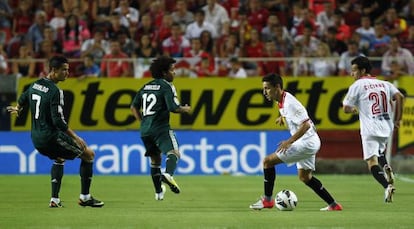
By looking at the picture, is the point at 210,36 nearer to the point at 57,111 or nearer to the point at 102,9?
the point at 102,9

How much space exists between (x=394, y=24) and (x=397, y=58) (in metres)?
2.34

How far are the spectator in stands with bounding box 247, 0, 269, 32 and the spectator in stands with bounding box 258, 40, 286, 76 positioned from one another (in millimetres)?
1449

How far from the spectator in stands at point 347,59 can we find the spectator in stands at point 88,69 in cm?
536

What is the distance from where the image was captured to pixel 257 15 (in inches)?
1009

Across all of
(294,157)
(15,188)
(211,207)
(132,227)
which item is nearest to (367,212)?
(294,157)

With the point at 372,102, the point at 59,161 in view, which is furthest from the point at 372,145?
the point at 59,161

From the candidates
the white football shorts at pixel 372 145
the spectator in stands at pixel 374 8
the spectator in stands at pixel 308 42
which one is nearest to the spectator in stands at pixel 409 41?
the spectator in stands at pixel 374 8

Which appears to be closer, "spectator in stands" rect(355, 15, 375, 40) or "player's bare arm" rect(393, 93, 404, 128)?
"player's bare arm" rect(393, 93, 404, 128)

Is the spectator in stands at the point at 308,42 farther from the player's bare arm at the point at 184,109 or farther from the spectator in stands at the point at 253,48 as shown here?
the player's bare arm at the point at 184,109

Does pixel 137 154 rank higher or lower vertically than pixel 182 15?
lower

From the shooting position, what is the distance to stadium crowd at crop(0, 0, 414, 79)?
23.8 metres

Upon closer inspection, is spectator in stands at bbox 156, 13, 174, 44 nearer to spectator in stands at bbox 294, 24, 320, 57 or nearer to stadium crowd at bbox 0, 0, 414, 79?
stadium crowd at bbox 0, 0, 414, 79

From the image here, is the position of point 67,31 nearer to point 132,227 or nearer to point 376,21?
point 376,21

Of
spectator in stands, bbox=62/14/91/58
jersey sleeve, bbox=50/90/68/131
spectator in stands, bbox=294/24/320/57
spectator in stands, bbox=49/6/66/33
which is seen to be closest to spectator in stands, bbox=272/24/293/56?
spectator in stands, bbox=294/24/320/57
